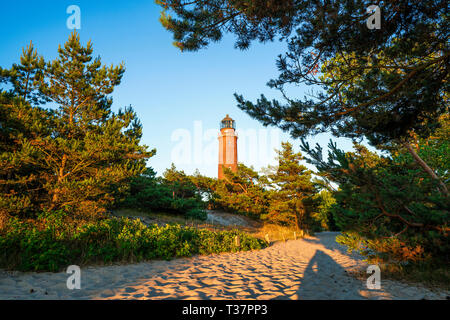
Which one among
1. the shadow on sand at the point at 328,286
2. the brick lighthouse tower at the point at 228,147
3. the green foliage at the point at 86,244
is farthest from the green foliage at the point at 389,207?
the brick lighthouse tower at the point at 228,147

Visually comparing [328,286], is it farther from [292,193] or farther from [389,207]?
[292,193]

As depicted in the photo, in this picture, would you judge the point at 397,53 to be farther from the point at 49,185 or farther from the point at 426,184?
the point at 49,185

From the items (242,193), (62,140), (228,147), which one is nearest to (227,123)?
(228,147)

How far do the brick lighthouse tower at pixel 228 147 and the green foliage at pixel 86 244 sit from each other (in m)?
24.4

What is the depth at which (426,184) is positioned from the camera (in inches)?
145

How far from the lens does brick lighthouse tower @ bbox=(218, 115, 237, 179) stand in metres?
33.3

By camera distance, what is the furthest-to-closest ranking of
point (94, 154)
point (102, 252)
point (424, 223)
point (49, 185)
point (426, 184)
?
point (94, 154)
point (49, 185)
point (102, 252)
point (426, 184)
point (424, 223)

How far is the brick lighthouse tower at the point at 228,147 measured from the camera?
109 ft

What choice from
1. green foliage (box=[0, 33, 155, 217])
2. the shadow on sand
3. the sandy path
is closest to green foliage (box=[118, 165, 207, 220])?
green foliage (box=[0, 33, 155, 217])

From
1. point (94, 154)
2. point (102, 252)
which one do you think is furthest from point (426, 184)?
point (94, 154)

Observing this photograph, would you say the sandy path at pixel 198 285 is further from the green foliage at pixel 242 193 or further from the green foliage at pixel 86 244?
the green foliage at pixel 242 193

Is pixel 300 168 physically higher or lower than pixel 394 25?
lower

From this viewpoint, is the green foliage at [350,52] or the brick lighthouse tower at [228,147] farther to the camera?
the brick lighthouse tower at [228,147]

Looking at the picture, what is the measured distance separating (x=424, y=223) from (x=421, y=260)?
1874 millimetres
